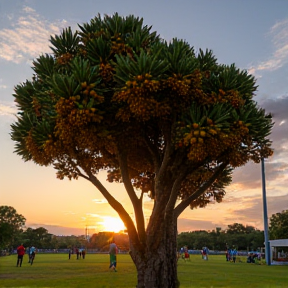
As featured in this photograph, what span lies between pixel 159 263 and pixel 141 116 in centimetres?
544

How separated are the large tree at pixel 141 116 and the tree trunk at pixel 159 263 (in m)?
0.03

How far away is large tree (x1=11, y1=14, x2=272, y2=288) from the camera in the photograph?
43.4ft

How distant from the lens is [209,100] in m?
14.5

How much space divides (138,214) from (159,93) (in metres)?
5.33

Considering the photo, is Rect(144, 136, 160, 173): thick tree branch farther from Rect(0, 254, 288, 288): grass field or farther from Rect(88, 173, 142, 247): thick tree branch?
Rect(0, 254, 288, 288): grass field

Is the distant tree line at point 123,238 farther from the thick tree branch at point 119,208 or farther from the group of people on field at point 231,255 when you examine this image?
the thick tree branch at point 119,208

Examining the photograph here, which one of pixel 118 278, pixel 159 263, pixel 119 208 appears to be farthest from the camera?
pixel 118 278

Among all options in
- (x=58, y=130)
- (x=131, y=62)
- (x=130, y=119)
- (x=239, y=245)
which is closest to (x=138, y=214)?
(x=130, y=119)

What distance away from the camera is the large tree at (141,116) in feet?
43.4

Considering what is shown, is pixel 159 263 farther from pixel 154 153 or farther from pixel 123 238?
pixel 123 238

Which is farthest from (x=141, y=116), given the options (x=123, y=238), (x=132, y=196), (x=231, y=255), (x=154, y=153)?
(x=123, y=238)

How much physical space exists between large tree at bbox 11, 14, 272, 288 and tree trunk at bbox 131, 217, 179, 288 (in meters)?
0.03

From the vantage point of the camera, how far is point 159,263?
1559cm

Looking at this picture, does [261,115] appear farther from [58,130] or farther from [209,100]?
[58,130]
